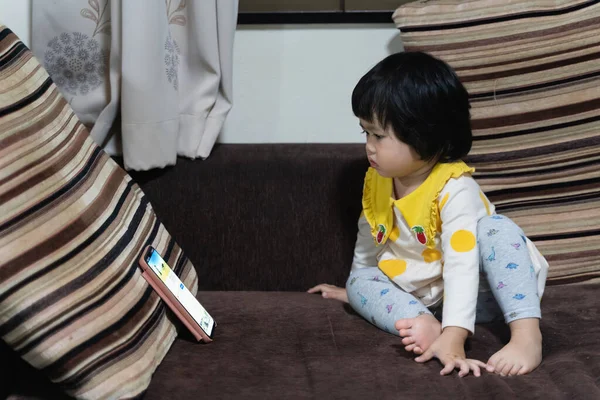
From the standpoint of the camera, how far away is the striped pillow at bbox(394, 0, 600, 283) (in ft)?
5.80

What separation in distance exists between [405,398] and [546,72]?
876mm

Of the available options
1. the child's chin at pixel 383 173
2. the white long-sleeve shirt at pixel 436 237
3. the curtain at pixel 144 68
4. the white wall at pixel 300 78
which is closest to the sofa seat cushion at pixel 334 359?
the white long-sleeve shirt at pixel 436 237

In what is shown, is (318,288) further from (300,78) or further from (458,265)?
(300,78)

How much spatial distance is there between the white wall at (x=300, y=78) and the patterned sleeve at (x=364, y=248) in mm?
404

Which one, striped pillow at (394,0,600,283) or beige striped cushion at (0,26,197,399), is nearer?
beige striped cushion at (0,26,197,399)

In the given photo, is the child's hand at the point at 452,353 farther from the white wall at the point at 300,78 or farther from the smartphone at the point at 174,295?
the white wall at the point at 300,78

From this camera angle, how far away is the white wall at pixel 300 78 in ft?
6.69

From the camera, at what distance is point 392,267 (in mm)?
1669

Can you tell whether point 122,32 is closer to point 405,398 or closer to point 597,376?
point 405,398

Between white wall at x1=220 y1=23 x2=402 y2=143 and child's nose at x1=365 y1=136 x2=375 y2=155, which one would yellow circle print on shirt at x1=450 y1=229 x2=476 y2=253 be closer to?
child's nose at x1=365 y1=136 x2=375 y2=155

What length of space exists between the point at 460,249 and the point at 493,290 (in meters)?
0.10

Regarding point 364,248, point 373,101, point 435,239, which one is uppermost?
point 373,101

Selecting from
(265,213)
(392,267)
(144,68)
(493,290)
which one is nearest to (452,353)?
(493,290)

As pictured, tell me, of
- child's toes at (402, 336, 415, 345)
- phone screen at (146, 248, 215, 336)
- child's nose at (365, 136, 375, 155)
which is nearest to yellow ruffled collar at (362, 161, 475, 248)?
child's nose at (365, 136, 375, 155)
